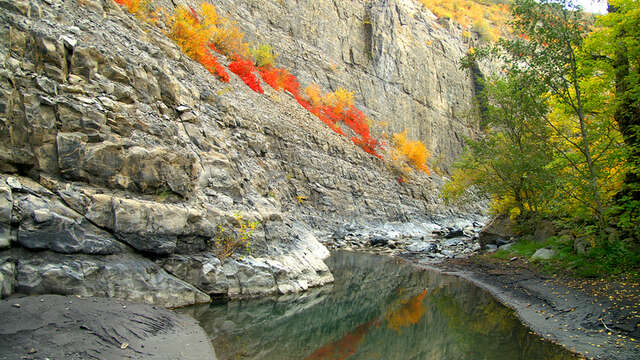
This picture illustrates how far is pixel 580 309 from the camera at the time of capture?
379 inches

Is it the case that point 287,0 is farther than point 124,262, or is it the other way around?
point 287,0

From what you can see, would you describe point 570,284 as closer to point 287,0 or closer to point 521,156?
point 521,156

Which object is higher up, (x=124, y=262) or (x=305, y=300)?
Result: (x=124, y=262)

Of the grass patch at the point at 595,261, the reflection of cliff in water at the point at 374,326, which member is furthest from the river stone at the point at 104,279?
the grass patch at the point at 595,261

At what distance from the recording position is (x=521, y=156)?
60.8 feet

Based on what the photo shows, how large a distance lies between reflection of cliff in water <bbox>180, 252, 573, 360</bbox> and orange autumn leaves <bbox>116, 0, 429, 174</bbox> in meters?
16.7

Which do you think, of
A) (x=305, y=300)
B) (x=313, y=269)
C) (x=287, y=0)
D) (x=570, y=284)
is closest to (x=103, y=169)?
(x=305, y=300)

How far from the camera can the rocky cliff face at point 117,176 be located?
8.19 metres

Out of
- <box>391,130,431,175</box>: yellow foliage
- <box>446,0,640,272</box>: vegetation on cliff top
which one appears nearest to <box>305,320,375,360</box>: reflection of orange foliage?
<box>446,0,640,272</box>: vegetation on cliff top

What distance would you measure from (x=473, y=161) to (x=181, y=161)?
1687 centimetres

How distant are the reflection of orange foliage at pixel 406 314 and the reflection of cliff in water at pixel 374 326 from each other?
28 mm

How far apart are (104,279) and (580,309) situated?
39.6 ft

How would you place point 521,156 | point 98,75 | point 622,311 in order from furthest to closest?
point 521,156
point 98,75
point 622,311

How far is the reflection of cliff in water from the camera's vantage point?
807cm
